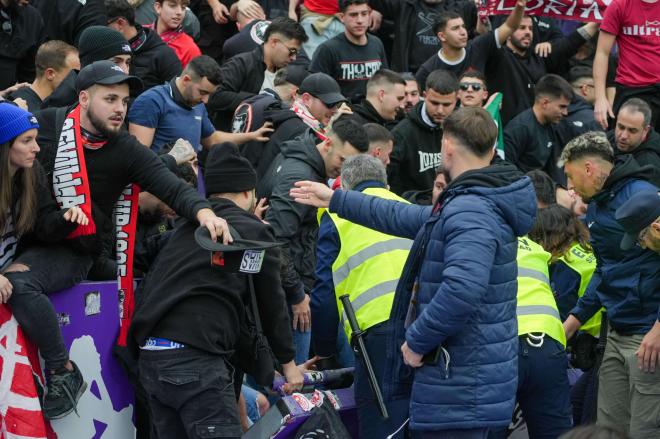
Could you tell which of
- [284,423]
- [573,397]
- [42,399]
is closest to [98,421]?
[42,399]

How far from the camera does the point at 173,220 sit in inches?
264

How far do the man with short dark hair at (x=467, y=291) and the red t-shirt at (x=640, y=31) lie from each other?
5263mm

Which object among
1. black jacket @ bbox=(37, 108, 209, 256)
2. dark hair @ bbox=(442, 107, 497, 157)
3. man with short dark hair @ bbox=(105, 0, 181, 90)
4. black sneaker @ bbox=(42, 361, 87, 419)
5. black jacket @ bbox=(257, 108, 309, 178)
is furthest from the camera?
man with short dark hair @ bbox=(105, 0, 181, 90)

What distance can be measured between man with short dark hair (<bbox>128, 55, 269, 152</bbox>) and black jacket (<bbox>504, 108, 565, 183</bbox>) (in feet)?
11.1

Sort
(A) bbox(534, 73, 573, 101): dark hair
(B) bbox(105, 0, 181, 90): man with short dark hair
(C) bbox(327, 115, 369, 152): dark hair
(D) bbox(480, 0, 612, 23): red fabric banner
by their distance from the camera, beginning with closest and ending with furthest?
(C) bbox(327, 115, 369, 152): dark hair
(B) bbox(105, 0, 181, 90): man with short dark hair
(A) bbox(534, 73, 573, 101): dark hair
(D) bbox(480, 0, 612, 23): red fabric banner

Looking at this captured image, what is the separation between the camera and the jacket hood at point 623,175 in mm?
6723

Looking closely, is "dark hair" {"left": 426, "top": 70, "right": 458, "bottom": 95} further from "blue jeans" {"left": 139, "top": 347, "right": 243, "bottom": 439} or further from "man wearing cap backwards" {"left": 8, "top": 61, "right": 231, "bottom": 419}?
"blue jeans" {"left": 139, "top": 347, "right": 243, "bottom": 439}

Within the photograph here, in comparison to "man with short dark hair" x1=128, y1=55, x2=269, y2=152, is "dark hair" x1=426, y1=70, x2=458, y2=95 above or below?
below

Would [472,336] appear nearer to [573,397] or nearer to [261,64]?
[573,397]

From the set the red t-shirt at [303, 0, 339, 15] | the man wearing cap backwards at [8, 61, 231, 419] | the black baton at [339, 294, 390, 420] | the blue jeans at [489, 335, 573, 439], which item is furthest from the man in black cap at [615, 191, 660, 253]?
the red t-shirt at [303, 0, 339, 15]

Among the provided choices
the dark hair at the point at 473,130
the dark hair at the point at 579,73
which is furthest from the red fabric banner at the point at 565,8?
the dark hair at the point at 473,130

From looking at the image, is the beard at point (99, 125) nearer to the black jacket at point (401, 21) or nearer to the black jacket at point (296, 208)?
the black jacket at point (296, 208)

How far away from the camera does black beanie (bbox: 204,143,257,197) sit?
5602 millimetres

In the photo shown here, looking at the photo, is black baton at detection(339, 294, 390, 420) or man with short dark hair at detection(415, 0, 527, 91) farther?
man with short dark hair at detection(415, 0, 527, 91)
